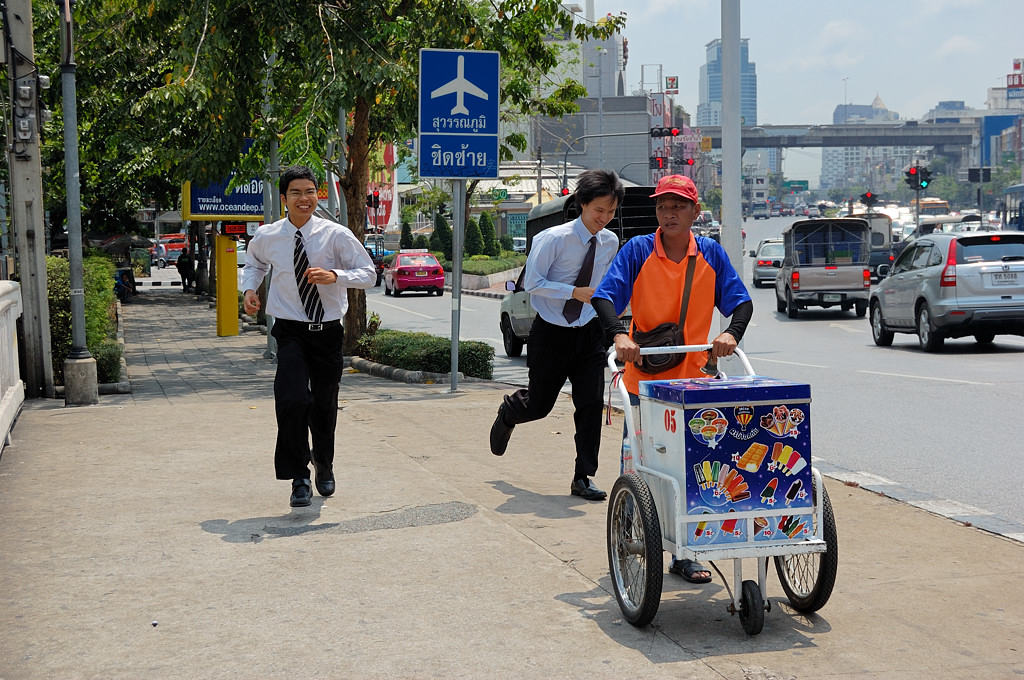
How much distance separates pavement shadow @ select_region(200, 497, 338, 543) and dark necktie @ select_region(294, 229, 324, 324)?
1.08 metres

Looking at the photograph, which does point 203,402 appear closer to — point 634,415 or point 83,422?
point 83,422

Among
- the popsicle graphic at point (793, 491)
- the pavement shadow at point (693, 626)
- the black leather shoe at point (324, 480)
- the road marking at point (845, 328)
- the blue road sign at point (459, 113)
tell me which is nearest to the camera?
the pavement shadow at point (693, 626)

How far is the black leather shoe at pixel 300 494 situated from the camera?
6.71 metres

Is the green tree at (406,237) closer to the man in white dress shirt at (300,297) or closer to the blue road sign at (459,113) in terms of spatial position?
the blue road sign at (459,113)

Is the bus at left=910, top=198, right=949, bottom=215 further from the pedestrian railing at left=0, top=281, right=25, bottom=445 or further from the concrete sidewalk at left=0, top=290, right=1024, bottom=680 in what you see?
the concrete sidewalk at left=0, top=290, right=1024, bottom=680

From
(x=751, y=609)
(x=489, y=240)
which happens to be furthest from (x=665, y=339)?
(x=489, y=240)

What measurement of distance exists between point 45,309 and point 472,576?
8052 mm

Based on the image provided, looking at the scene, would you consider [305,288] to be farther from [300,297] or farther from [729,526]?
[729,526]

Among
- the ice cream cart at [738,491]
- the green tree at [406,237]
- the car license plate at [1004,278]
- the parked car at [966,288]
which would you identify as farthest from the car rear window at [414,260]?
the ice cream cart at [738,491]

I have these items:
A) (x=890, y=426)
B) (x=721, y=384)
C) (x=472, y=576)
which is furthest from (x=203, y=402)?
(x=721, y=384)

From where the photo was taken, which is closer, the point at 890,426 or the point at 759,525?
the point at 759,525

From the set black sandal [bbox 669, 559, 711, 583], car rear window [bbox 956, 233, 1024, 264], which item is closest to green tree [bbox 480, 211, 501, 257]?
car rear window [bbox 956, 233, 1024, 264]

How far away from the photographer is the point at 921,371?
15.0 m

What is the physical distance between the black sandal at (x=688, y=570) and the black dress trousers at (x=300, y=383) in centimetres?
238
